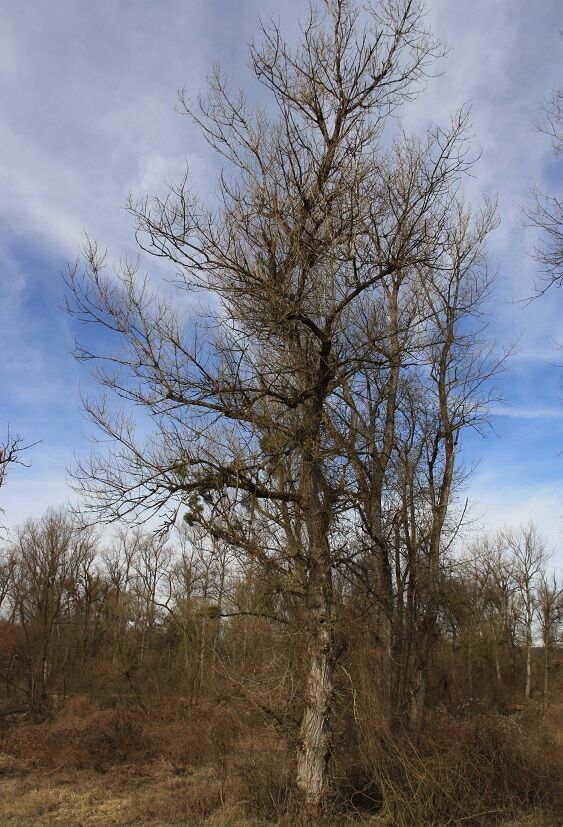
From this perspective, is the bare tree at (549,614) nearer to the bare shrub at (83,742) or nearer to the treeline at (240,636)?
the treeline at (240,636)

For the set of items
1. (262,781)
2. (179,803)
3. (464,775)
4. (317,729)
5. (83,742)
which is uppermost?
(317,729)

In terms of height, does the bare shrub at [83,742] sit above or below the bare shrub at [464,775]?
below

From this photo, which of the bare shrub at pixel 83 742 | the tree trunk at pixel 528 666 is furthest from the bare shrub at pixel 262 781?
the tree trunk at pixel 528 666

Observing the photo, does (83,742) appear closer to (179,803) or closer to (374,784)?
(179,803)

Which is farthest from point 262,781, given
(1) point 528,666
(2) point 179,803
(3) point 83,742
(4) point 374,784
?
(1) point 528,666

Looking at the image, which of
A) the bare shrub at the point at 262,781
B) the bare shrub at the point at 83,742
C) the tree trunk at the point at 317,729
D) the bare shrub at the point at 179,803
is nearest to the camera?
the tree trunk at the point at 317,729

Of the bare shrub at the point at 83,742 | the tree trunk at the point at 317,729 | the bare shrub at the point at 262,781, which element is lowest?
the bare shrub at the point at 83,742

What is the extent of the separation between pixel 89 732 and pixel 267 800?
12127mm

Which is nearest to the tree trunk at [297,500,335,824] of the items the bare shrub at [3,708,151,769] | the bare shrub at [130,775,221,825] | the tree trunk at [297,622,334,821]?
the tree trunk at [297,622,334,821]

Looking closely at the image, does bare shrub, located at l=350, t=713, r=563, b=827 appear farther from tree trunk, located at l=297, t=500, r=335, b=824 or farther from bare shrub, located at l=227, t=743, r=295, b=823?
tree trunk, located at l=297, t=500, r=335, b=824

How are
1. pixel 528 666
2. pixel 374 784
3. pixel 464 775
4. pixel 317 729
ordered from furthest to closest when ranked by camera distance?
pixel 528 666 < pixel 374 784 < pixel 464 775 < pixel 317 729

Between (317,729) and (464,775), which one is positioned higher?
(317,729)

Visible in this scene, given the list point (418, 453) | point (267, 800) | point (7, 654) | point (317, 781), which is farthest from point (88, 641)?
point (317, 781)

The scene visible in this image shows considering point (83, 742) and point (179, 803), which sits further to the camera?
point (83, 742)
